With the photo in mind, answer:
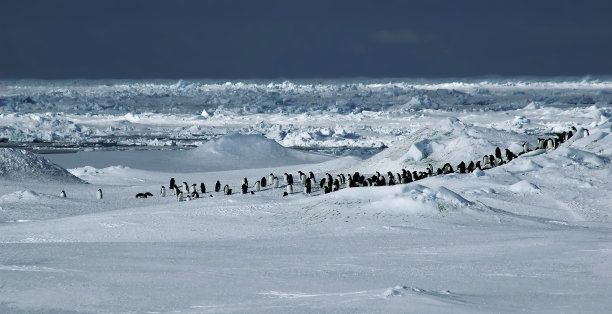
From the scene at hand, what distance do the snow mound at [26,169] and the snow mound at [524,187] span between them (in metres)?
10.9

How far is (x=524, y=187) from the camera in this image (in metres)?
15.1

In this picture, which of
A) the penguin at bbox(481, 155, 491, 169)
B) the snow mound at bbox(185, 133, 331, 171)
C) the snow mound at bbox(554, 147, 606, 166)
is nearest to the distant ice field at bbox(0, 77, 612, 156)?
the snow mound at bbox(185, 133, 331, 171)

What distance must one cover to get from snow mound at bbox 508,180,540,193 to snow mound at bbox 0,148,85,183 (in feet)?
35.7

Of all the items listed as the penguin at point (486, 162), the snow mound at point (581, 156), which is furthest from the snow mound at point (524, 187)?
the penguin at point (486, 162)

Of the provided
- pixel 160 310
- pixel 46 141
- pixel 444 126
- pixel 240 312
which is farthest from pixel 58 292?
pixel 46 141

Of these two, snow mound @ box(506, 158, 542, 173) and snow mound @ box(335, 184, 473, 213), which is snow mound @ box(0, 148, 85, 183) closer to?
snow mound @ box(335, 184, 473, 213)

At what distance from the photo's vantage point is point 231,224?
1288 cm

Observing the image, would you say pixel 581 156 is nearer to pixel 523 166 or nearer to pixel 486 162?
pixel 523 166

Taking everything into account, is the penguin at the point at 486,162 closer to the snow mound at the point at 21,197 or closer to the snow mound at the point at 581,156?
the snow mound at the point at 581,156

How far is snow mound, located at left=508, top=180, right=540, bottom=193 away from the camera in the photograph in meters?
15.0

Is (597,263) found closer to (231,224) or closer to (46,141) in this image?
(231,224)

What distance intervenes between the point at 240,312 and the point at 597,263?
4.17 metres

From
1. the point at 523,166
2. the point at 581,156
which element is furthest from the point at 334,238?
the point at 581,156

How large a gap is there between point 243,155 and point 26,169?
9.95m
